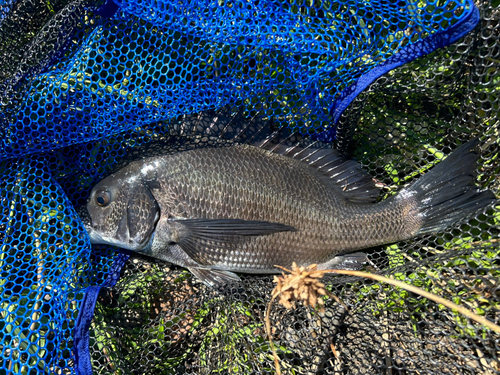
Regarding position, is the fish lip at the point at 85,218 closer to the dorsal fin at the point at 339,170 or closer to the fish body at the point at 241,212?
the fish body at the point at 241,212

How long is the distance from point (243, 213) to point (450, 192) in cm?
167

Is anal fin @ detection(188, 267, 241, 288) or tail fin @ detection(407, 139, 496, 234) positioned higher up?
tail fin @ detection(407, 139, 496, 234)

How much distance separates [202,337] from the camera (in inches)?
121

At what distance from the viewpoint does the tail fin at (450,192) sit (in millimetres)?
2756

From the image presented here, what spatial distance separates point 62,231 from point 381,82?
2.73m

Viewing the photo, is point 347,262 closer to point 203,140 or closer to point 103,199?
point 203,140

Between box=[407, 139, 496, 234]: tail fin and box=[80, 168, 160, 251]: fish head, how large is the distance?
216cm

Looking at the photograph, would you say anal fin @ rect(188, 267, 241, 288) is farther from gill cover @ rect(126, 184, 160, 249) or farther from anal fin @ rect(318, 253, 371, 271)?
anal fin @ rect(318, 253, 371, 271)

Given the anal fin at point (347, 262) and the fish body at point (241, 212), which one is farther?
the anal fin at point (347, 262)

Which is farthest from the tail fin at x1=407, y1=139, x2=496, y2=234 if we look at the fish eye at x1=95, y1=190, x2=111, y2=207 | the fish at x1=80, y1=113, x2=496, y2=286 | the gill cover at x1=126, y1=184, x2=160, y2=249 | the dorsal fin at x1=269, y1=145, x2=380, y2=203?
the fish eye at x1=95, y1=190, x2=111, y2=207

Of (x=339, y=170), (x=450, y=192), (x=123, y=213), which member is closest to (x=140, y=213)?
(x=123, y=213)

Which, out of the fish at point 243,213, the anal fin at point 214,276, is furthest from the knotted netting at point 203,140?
the fish at point 243,213

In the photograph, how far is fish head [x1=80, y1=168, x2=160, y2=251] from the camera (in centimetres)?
287

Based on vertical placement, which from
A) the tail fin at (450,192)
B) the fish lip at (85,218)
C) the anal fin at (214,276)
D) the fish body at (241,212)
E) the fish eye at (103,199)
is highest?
the tail fin at (450,192)
